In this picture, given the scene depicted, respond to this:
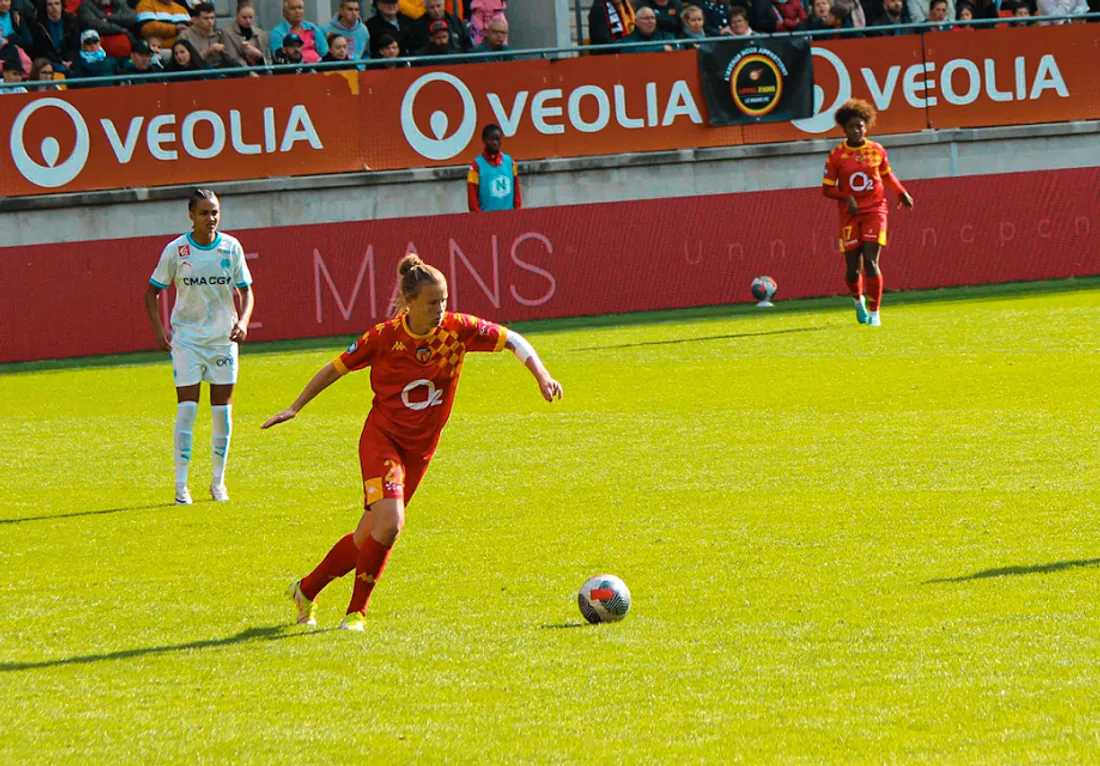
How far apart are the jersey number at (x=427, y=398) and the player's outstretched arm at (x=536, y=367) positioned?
0.37m

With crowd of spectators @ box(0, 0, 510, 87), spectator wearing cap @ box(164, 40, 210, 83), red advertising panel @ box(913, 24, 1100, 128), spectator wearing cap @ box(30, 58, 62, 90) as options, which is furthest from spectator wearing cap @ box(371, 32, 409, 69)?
red advertising panel @ box(913, 24, 1100, 128)

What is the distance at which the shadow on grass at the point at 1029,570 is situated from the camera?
306 inches

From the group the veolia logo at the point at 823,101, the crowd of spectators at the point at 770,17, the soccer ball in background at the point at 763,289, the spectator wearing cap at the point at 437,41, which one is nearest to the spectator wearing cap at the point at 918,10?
the crowd of spectators at the point at 770,17

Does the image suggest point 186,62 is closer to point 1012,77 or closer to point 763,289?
point 763,289

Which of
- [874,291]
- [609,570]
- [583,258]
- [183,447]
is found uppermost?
[609,570]

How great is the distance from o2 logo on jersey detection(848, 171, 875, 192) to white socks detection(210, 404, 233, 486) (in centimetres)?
923

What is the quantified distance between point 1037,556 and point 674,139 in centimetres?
1771

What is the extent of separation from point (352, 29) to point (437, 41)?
1.21 m

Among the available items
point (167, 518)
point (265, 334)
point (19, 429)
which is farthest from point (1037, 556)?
point (265, 334)

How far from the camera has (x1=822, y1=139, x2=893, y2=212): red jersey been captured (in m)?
18.8

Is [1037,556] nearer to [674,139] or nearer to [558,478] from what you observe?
[558,478]

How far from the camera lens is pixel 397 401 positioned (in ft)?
24.6

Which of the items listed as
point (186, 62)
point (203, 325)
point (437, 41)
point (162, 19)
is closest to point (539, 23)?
point (437, 41)

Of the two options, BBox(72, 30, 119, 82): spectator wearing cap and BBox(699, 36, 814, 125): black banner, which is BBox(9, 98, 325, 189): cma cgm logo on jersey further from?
BBox(699, 36, 814, 125): black banner
